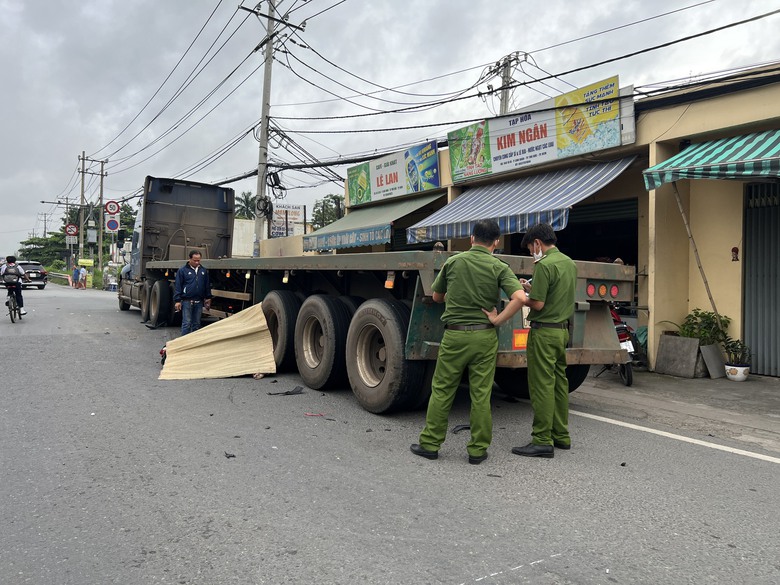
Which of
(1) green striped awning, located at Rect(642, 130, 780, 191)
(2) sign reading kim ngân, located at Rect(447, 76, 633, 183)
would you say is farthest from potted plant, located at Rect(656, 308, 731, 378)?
(2) sign reading kim ngân, located at Rect(447, 76, 633, 183)

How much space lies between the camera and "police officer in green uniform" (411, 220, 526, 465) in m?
4.32

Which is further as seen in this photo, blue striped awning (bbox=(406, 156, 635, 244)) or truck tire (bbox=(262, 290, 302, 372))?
blue striped awning (bbox=(406, 156, 635, 244))

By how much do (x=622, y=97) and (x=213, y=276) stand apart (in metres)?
7.72

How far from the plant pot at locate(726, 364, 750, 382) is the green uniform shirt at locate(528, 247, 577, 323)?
4.88 m

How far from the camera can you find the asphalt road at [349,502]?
278 centimetres

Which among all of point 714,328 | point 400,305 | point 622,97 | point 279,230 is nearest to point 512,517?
point 400,305

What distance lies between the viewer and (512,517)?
3369 mm

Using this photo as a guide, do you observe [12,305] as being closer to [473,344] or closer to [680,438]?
[473,344]

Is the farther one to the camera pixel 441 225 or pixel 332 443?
pixel 441 225

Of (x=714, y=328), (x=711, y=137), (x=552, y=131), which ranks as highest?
(x=552, y=131)

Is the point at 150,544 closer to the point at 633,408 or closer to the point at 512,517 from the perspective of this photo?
the point at 512,517

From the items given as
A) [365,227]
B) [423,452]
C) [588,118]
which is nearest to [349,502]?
[423,452]

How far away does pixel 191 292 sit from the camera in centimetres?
959

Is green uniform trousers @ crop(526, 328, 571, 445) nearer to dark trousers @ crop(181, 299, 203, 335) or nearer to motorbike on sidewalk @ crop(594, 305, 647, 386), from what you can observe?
motorbike on sidewalk @ crop(594, 305, 647, 386)
